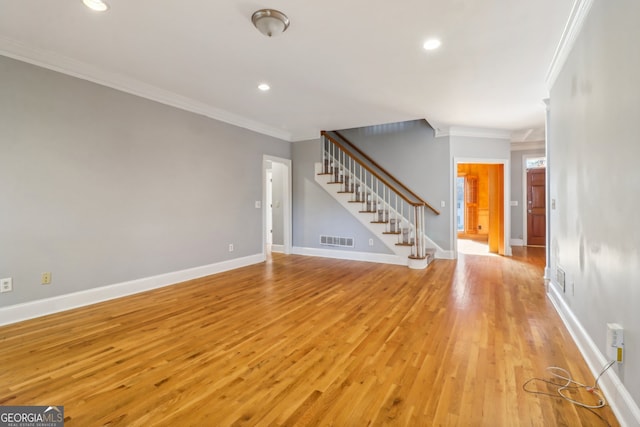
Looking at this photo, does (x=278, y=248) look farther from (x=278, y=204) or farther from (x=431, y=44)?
(x=431, y=44)

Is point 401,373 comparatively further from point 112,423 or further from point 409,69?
point 409,69

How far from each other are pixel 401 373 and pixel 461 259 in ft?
15.3

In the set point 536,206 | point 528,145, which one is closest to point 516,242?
point 536,206

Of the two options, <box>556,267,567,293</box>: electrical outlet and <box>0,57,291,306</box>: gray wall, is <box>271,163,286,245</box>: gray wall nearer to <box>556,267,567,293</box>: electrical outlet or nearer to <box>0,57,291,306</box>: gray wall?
<box>0,57,291,306</box>: gray wall

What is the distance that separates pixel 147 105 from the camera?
12.6 feet

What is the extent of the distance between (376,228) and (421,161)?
184cm

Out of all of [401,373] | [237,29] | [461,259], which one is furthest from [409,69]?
[461,259]

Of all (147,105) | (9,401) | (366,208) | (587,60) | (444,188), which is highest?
(147,105)

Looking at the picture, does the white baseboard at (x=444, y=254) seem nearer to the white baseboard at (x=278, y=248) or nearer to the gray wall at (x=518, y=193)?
the gray wall at (x=518, y=193)

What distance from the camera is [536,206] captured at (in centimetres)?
757

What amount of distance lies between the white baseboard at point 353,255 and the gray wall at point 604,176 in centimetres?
298

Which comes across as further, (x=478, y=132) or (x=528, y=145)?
(x=528, y=145)

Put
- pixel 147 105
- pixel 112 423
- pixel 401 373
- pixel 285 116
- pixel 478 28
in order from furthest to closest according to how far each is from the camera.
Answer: pixel 285 116 < pixel 147 105 < pixel 478 28 < pixel 401 373 < pixel 112 423

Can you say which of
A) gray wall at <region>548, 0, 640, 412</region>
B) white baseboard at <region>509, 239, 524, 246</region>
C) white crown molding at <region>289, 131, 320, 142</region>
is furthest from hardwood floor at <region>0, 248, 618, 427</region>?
white baseboard at <region>509, 239, 524, 246</region>
